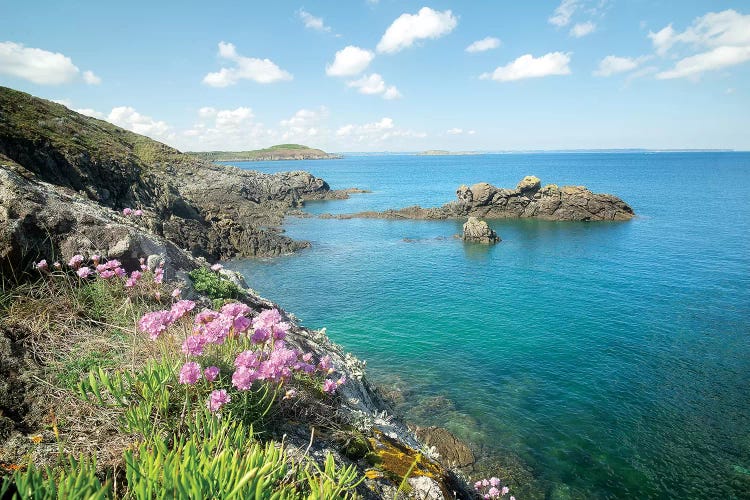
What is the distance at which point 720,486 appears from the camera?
12148mm

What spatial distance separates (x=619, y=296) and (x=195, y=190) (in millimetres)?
66393

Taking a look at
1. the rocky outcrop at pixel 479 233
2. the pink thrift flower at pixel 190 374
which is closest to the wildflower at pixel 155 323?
→ the pink thrift flower at pixel 190 374

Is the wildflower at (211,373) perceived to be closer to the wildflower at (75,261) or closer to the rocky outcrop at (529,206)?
the wildflower at (75,261)

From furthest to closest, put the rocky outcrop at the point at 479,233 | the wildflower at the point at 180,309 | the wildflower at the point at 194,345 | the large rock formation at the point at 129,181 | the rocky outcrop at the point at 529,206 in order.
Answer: the rocky outcrop at the point at 529,206
the rocky outcrop at the point at 479,233
the large rock formation at the point at 129,181
the wildflower at the point at 180,309
the wildflower at the point at 194,345

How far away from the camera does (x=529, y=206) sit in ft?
209

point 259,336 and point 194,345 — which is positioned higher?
point 194,345

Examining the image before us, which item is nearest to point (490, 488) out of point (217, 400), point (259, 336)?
point (259, 336)

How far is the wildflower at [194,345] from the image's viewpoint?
3555 millimetres

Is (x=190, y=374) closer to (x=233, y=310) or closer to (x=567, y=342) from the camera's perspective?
(x=233, y=310)

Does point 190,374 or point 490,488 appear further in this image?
point 490,488

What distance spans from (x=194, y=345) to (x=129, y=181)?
113ft

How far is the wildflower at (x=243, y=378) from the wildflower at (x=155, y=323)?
98 cm

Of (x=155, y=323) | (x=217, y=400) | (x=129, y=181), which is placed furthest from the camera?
(x=129, y=181)

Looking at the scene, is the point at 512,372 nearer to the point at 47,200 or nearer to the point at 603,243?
the point at 47,200
